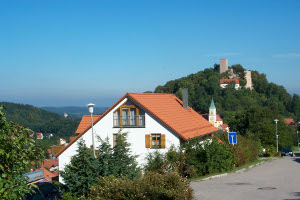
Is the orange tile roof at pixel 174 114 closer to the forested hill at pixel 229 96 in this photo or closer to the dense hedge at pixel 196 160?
the dense hedge at pixel 196 160

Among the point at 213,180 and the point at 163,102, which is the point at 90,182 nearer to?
the point at 213,180

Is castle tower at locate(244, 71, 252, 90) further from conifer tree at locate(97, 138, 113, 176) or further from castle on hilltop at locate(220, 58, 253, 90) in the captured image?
conifer tree at locate(97, 138, 113, 176)

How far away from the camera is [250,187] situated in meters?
14.1

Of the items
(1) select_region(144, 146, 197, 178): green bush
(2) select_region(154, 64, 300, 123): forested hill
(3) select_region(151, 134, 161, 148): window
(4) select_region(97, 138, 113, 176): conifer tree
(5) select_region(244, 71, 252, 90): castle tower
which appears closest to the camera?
(4) select_region(97, 138, 113, 176): conifer tree

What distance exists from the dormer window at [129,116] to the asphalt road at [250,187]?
10.6 meters

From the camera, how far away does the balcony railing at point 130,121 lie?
91.0ft

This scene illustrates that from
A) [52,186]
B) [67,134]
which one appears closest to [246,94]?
[67,134]

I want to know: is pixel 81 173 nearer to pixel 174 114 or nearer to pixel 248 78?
pixel 174 114

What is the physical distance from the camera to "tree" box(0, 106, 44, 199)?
5527 mm

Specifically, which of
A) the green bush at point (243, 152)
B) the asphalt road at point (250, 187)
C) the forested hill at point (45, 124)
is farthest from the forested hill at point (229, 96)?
the asphalt road at point (250, 187)

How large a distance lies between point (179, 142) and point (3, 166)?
792 inches

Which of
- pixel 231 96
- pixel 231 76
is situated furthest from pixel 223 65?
pixel 231 96

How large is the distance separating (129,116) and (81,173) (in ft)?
56.7

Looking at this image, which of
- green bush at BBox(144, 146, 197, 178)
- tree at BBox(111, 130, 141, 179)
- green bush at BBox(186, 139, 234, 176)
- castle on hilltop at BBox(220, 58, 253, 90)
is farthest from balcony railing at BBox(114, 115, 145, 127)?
castle on hilltop at BBox(220, 58, 253, 90)
